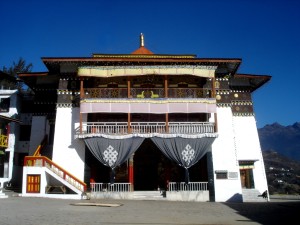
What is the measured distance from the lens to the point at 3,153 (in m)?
21.6

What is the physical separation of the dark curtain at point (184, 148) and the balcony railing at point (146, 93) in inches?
122

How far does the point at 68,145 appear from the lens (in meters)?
19.0

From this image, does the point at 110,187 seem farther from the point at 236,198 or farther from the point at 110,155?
the point at 236,198

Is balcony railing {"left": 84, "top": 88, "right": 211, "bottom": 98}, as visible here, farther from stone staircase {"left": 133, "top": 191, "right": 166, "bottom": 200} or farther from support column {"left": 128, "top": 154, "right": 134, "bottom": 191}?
A: stone staircase {"left": 133, "top": 191, "right": 166, "bottom": 200}

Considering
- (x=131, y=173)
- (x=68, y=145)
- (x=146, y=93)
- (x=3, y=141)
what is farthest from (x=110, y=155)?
(x=3, y=141)

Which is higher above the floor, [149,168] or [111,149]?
[111,149]

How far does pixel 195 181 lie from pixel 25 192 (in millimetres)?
10339

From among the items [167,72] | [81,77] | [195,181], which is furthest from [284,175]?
[81,77]

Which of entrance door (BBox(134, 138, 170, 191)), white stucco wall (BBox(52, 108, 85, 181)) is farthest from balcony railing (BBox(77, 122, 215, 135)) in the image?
entrance door (BBox(134, 138, 170, 191))

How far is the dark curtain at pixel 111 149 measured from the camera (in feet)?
58.7

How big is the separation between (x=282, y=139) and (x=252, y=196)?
18030 cm

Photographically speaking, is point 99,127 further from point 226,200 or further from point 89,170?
point 226,200

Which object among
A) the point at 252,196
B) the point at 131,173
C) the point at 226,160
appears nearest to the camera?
the point at 131,173

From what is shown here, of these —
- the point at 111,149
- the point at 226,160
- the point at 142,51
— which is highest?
the point at 142,51
